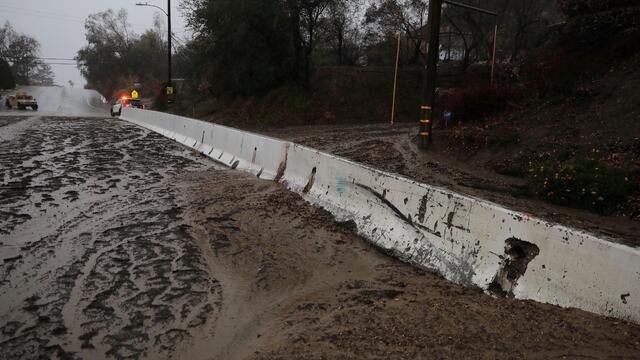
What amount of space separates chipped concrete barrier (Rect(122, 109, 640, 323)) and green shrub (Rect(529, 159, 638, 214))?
328cm

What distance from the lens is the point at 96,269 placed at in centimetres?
484

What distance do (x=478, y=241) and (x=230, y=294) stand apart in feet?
7.49

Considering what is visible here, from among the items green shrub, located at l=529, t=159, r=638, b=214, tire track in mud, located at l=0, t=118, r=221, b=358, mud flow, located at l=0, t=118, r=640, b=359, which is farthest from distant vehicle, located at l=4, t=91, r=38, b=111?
green shrub, located at l=529, t=159, r=638, b=214

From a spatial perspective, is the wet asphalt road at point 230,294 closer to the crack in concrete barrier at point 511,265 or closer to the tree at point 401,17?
the crack in concrete barrier at point 511,265

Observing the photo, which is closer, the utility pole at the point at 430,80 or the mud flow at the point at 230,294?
the mud flow at the point at 230,294

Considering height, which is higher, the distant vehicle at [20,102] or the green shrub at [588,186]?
the green shrub at [588,186]

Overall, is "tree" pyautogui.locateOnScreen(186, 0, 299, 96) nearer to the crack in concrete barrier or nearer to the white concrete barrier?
the white concrete barrier

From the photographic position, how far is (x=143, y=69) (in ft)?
320

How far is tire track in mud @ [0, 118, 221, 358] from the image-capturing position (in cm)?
366

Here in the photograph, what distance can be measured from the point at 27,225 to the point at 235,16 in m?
24.2

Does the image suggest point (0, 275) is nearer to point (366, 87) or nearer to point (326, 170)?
point (326, 170)

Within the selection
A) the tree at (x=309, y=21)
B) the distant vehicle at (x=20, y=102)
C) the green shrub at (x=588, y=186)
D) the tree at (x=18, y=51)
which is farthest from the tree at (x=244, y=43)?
the tree at (x=18, y=51)

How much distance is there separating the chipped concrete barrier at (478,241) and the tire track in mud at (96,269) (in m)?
2.04

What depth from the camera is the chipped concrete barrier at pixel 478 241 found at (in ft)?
11.2
